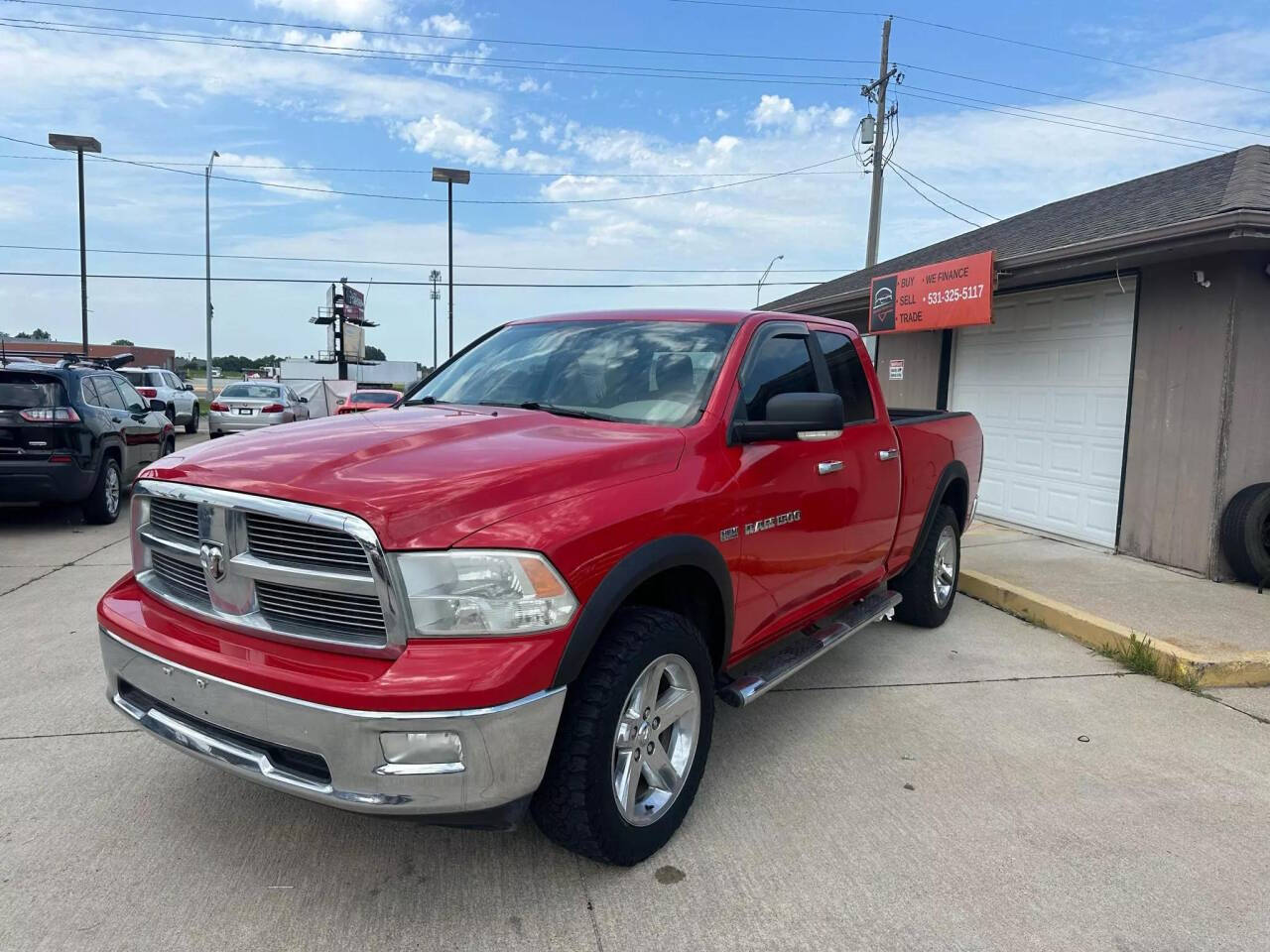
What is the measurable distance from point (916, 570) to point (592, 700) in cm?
350

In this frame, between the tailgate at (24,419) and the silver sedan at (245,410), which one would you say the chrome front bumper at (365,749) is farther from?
the silver sedan at (245,410)

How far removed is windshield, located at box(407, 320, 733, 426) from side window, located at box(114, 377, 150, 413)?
7.67m

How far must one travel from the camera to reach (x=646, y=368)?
364cm

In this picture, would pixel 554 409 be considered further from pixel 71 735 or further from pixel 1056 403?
pixel 1056 403

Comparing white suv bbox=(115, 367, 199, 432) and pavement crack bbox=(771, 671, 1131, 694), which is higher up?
white suv bbox=(115, 367, 199, 432)

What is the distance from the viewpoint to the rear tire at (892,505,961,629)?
547cm

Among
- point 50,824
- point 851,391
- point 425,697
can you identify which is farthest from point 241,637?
point 851,391

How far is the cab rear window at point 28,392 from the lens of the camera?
8297mm

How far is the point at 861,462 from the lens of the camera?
4238 mm

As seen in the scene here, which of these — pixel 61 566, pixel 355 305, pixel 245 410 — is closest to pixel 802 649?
pixel 61 566

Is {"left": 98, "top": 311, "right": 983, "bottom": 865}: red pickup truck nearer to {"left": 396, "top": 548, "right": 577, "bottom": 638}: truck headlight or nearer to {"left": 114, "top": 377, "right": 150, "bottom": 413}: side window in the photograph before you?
{"left": 396, "top": 548, "right": 577, "bottom": 638}: truck headlight

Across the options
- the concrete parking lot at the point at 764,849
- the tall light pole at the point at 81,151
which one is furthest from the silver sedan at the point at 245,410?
the concrete parking lot at the point at 764,849

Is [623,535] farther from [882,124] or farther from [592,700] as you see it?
[882,124]

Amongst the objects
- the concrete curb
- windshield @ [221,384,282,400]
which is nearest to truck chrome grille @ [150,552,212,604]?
the concrete curb
